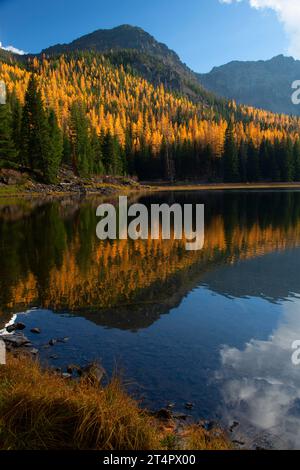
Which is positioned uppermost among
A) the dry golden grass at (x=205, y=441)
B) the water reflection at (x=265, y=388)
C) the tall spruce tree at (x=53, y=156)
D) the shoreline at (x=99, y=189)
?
the tall spruce tree at (x=53, y=156)

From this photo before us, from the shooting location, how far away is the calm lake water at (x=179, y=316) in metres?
10.2

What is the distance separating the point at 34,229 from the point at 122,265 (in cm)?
1718

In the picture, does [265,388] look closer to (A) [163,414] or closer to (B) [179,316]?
(A) [163,414]

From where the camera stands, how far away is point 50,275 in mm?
22016

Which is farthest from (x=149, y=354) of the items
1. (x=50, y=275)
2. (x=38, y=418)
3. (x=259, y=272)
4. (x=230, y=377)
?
(x=259, y=272)

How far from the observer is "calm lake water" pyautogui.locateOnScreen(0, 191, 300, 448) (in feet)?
33.4

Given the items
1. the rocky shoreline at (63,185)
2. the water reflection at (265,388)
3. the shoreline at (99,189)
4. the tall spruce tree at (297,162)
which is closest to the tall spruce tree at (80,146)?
the rocky shoreline at (63,185)

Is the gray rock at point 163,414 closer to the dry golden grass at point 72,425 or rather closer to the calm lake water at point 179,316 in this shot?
the calm lake water at point 179,316

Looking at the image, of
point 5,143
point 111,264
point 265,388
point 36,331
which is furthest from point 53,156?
point 265,388

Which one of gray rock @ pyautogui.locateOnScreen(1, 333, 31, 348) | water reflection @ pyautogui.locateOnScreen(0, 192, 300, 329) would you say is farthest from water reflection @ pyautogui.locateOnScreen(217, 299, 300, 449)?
gray rock @ pyautogui.locateOnScreen(1, 333, 31, 348)

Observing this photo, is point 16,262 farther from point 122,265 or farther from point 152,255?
point 152,255

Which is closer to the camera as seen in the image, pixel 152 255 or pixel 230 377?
pixel 230 377

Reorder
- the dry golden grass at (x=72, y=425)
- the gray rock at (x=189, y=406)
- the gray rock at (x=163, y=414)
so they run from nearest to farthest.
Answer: the dry golden grass at (x=72, y=425), the gray rock at (x=163, y=414), the gray rock at (x=189, y=406)

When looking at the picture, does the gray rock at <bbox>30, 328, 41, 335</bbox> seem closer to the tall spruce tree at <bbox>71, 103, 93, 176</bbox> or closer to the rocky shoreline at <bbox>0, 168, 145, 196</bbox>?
the rocky shoreline at <bbox>0, 168, 145, 196</bbox>
